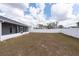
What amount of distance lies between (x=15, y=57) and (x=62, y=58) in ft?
5.91

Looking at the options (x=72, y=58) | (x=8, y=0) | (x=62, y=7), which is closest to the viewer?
(x=72, y=58)

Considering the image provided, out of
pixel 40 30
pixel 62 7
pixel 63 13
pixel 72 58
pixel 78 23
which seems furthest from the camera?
pixel 40 30

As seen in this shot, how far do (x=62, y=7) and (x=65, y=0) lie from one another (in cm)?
267

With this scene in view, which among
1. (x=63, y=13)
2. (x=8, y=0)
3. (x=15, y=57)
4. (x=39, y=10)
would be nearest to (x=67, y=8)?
(x=63, y=13)

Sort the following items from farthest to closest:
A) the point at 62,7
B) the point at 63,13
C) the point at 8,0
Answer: the point at 63,13 → the point at 62,7 → the point at 8,0

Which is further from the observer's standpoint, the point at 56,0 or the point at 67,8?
the point at 67,8

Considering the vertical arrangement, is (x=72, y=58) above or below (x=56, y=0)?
below

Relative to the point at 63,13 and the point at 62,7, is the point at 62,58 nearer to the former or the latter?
the point at 62,7

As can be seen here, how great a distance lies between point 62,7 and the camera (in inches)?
374

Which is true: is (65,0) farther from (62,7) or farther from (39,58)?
(39,58)

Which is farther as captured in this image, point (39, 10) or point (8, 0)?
point (39, 10)

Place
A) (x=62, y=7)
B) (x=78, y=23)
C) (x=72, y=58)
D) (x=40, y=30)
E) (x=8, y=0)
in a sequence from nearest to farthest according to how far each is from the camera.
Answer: (x=72, y=58) → (x=8, y=0) → (x=62, y=7) → (x=78, y=23) → (x=40, y=30)

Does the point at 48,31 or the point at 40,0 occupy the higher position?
the point at 40,0

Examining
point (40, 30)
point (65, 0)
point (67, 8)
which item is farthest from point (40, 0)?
point (40, 30)
